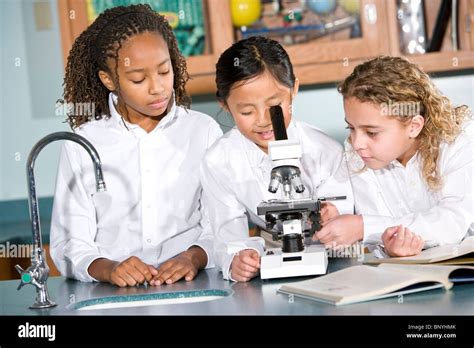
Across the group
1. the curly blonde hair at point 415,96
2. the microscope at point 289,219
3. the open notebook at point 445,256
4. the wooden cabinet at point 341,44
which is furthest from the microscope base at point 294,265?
the wooden cabinet at point 341,44

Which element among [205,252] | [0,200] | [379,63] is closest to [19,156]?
[0,200]

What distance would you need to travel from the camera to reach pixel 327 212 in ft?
7.45

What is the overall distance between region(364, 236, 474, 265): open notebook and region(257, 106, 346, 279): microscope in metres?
0.15

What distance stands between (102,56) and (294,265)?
2.96 ft

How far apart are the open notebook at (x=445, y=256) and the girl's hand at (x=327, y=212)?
0.79 feet

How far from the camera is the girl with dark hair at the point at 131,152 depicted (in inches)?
93.8

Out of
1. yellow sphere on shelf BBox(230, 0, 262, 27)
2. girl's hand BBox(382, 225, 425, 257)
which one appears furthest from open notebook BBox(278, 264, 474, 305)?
yellow sphere on shelf BBox(230, 0, 262, 27)

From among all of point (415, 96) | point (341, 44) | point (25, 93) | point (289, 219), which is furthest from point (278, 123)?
point (25, 93)

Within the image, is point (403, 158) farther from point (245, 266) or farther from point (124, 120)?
point (124, 120)

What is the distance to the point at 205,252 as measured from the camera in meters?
2.35

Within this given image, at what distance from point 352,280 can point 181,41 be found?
2.07 metres

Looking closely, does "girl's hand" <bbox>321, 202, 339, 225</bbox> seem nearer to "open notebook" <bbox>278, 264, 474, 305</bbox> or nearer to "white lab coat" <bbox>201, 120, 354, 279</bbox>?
"white lab coat" <bbox>201, 120, 354, 279</bbox>
